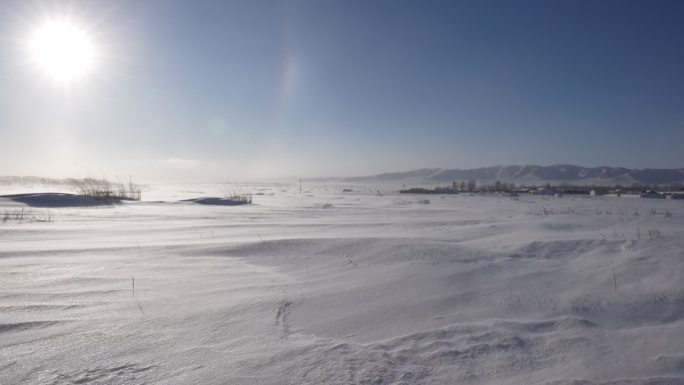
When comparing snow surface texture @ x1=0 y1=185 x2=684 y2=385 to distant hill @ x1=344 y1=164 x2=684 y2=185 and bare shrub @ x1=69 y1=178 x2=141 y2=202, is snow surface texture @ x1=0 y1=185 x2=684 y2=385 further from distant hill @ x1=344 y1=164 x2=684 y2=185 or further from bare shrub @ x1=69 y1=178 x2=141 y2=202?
distant hill @ x1=344 y1=164 x2=684 y2=185

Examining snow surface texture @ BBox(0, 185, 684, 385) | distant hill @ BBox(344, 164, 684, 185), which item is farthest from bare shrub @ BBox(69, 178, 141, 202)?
distant hill @ BBox(344, 164, 684, 185)

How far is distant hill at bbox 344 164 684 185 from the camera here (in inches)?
1726

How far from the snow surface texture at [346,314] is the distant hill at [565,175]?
44.0 metres

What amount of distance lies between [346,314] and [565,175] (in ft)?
213

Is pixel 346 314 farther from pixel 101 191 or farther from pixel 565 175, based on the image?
pixel 565 175

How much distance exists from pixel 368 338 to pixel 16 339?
1.15 meters

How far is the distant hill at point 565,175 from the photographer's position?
144 ft

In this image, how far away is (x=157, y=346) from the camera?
113 cm

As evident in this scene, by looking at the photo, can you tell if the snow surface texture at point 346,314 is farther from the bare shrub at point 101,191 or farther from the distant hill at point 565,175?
the distant hill at point 565,175

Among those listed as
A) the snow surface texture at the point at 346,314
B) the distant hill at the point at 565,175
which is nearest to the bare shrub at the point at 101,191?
the snow surface texture at the point at 346,314

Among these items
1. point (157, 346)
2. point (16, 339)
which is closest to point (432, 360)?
point (157, 346)

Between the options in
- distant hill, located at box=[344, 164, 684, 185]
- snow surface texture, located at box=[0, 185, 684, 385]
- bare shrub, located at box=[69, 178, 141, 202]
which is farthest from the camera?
distant hill, located at box=[344, 164, 684, 185]

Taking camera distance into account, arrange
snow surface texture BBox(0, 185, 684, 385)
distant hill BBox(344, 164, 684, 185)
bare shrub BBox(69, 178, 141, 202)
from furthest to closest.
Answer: distant hill BBox(344, 164, 684, 185) → bare shrub BBox(69, 178, 141, 202) → snow surface texture BBox(0, 185, 684, 385)

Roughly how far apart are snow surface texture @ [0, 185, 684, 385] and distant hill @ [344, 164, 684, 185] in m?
44.0
